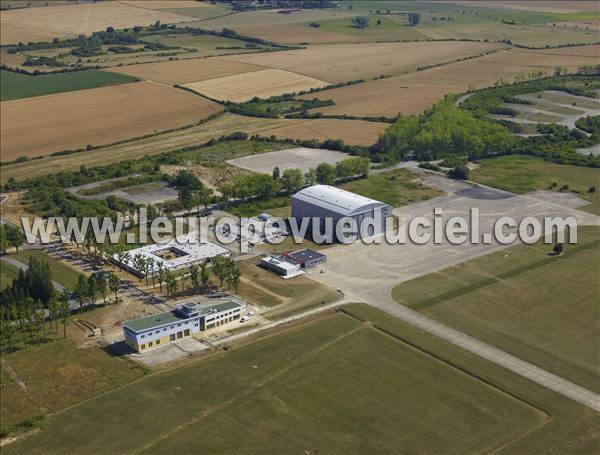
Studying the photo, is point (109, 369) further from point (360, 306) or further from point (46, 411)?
point (360, 306)

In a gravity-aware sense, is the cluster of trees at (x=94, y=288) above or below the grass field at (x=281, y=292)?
above

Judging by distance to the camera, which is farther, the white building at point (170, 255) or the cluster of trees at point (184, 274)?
the white building at point (170, 255)

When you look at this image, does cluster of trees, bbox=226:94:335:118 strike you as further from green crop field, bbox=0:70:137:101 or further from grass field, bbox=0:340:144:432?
grass field, bbox=0:340:144:432

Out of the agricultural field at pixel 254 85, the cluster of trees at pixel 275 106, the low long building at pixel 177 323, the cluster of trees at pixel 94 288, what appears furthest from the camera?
the agricultural field at pixel 254 85

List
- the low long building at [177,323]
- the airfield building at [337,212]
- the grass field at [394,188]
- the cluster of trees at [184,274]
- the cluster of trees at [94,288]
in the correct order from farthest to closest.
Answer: the grass field at [394,188] < the airfield building at [337,212] < the cluster of trees at [184,274] < the cluster of trees at [94,288] < the low long building at [177,323]

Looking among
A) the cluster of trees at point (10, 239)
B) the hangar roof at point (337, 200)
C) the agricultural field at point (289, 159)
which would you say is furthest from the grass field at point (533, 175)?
the cluster of trees at point (10, 239)

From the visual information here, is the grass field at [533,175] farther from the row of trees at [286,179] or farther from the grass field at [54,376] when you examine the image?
the grass field at [54,376]

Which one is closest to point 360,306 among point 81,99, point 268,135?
point 268,135

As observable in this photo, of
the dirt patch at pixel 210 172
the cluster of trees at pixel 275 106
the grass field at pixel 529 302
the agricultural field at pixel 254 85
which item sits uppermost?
the agricultural field at pixel 254 85
